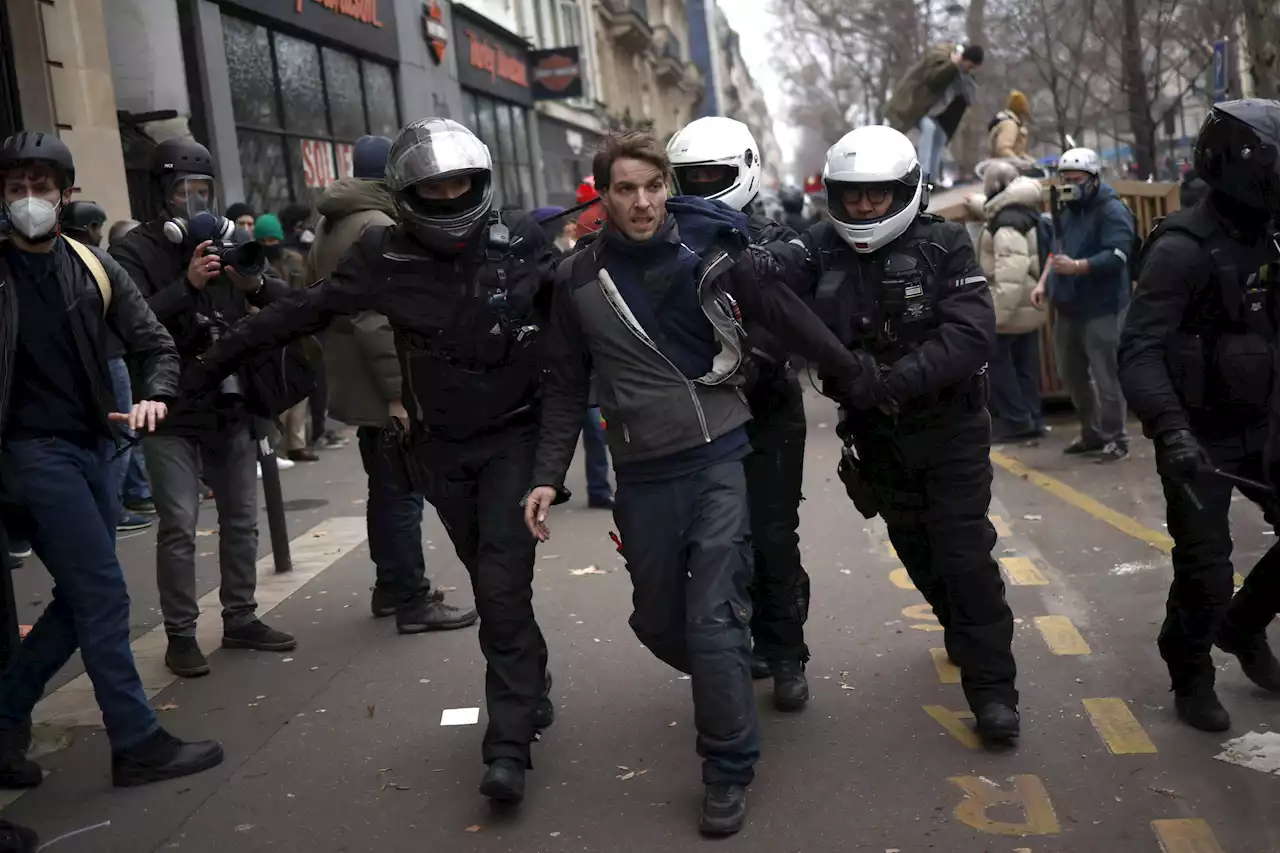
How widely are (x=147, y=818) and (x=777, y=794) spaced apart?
6.42ft

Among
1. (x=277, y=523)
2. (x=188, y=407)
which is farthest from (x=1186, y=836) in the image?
(x=277, y=523)

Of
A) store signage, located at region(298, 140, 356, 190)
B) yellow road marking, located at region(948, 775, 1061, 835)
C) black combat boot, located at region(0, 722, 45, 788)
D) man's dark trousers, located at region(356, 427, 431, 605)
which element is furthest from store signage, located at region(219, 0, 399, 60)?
yellow road marking, located at region(948, 775, 1061, 835)

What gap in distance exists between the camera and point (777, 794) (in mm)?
4480

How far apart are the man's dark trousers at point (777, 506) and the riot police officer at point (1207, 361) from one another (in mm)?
1138

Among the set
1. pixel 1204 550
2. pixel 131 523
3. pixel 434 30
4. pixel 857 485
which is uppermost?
pixel 434 30

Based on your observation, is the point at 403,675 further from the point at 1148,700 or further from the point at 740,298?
the point at 1148,700

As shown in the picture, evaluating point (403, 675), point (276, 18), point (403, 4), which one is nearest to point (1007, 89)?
point (403, 4)

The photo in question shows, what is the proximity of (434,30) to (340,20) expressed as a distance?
4.00m

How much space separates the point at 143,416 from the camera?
470cm

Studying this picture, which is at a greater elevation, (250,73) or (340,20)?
(340,20)

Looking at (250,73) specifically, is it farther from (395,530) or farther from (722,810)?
(722,810)

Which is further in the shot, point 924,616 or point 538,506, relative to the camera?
point 924,616

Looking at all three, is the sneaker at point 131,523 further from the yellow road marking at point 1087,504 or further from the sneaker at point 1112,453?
the sneaker at point 1112,453

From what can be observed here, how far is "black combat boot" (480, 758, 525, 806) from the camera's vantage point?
440 cm
